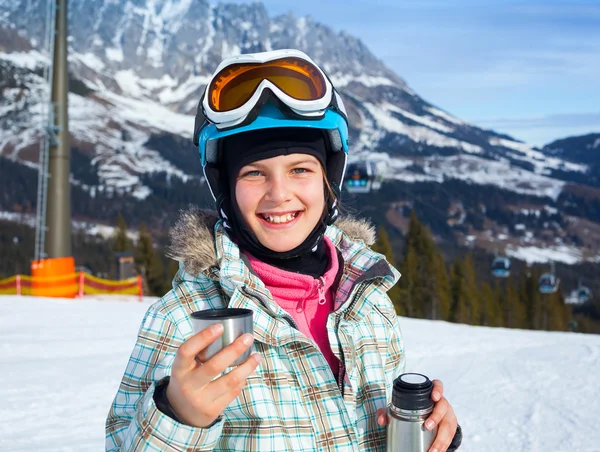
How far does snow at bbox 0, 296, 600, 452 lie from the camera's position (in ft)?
14.0

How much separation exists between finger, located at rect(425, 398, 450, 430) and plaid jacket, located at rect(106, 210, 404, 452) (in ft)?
0.76

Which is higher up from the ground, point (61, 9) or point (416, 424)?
point (61, 9)

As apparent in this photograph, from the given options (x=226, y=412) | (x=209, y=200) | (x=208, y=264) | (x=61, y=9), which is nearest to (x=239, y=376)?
(x=226, y=412)

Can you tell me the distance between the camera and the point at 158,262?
50.5 metres

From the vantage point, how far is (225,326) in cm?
131

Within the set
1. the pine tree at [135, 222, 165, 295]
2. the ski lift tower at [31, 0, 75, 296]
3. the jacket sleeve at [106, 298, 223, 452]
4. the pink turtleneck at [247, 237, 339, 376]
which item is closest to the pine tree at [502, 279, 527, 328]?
the pine tree at [135, 222, 165, 295]

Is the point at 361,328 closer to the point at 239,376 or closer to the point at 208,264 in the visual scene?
the point at 208,264

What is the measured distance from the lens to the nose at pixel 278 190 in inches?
72.3

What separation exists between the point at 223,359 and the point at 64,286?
12524mm

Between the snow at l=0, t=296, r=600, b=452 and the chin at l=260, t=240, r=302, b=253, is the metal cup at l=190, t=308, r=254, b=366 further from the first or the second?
the snow at l=0, t=296, r=600, b=452

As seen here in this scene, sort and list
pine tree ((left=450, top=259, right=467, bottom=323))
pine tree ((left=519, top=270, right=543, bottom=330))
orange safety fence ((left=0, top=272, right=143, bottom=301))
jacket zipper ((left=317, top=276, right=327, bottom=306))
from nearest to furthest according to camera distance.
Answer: jacket zipper ((left=317, top=276, right=327, bottom=306)) < orange safety fence ((left=0, top=272, right=143, bottom=301)) < pine tree ((left=450, top=259, right=467, bottom=323)) < pine tree ((left=519, top=270, right=543, bottom=330))

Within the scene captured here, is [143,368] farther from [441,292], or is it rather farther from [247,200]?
[441,292]

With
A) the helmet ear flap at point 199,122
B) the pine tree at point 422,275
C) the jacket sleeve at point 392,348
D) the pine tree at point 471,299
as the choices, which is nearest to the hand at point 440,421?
the jacket sleeve at point 392,348

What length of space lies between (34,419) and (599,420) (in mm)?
4294
